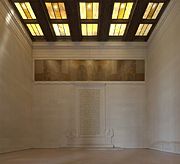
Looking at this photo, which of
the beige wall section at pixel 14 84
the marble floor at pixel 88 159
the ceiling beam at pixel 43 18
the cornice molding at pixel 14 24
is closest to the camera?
the marble floor at pixel 88 159

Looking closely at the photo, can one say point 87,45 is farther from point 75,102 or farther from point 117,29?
point 75,102

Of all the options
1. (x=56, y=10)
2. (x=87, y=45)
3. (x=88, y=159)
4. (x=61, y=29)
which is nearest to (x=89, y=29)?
(x=61, y=29)

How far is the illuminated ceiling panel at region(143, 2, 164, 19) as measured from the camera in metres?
16.2

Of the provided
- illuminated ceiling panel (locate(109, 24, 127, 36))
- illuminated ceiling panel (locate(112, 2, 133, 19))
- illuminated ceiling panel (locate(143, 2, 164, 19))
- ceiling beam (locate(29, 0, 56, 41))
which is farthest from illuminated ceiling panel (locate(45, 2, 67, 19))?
illuminated ceiling panel (locate(143, 2, 164, 19))

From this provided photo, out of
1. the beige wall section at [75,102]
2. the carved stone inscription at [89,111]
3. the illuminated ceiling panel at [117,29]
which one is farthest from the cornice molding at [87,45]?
the carved stone inscription at [89,111]

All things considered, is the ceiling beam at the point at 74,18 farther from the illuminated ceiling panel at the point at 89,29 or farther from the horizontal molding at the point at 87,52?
the horizontal molding at the point at 87,52

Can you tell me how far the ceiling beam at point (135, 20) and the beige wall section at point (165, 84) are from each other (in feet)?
3.61

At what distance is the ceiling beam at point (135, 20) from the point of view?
15758 mm

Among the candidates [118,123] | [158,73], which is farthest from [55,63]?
[158,73]

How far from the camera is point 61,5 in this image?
635 inches

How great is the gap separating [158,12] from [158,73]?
3199 millimetres

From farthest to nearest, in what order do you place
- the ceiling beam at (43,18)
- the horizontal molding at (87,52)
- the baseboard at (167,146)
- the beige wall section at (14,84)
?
the horizontal molding at (87,52), the ceiling beam at (43,18), the beige wall section at (14,84), the baseboard at (167,146)

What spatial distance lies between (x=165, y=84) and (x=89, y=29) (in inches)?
217

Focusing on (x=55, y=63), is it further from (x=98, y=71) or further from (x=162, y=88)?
(x=162, y=88)
